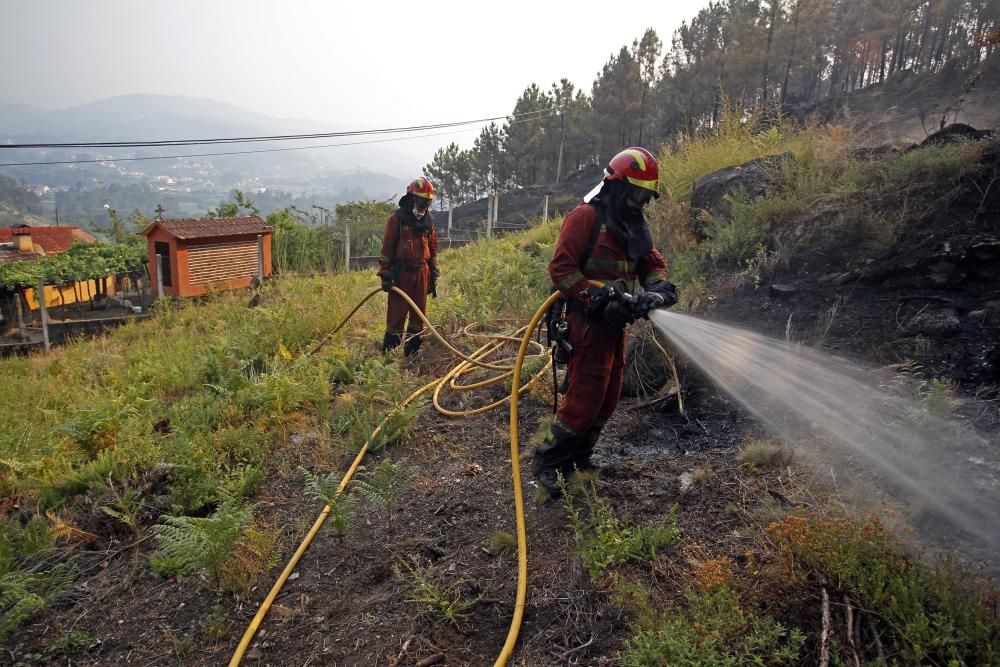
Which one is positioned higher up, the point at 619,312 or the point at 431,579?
the point at 619,312

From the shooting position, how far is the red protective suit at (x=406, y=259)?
271 inches

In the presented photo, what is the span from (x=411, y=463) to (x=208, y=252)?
48.7 feet

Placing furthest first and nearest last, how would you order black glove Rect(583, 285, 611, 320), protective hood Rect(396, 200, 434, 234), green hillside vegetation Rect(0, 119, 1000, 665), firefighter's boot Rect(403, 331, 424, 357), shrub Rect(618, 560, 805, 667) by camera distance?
firefighter's boot Rect(403, 331, 424, 357)
protective hood Rect(396, 200, 434, 234)
black glove Rect(583, 285, 611, 320)
green hillside vegetation Rect(0, 119, 1000, 665)
shrub Rect(618, 560, 805, 667)

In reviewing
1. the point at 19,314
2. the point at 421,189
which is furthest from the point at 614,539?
the point at 19,314

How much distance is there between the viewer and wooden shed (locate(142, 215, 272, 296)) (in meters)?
16.1

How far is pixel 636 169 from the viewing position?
11.4 feet

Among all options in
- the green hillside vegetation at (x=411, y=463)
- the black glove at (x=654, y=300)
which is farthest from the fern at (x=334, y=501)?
the black glove at (x=654, y=300)

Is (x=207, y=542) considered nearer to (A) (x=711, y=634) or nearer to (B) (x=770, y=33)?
(A) (x=711, y=634)

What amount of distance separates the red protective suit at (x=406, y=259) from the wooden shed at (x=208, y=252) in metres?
9.95

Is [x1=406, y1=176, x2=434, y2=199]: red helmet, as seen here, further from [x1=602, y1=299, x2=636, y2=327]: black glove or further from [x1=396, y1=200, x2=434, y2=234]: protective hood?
[x1=602, y1=299, x2=636, y2=327]: black glove

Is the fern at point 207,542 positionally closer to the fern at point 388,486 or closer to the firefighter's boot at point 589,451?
the fern at point 388,486

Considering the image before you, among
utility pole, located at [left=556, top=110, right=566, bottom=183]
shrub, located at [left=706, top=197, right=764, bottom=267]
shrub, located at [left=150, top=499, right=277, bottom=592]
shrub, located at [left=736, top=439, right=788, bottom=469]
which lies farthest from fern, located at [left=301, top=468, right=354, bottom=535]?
utility pole, located at [left=556, top=110, right=566, bottom=183]

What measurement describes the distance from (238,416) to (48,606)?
227 cm

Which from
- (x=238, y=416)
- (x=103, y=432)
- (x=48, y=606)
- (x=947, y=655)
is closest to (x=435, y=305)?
(x=238, y=416)
